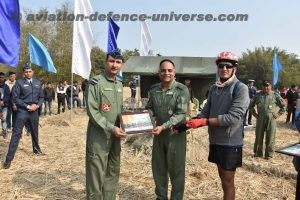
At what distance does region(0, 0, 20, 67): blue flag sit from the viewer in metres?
6.33

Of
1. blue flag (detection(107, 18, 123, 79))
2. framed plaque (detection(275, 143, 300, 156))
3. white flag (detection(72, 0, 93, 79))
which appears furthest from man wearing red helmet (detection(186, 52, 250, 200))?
blue flag (detection(107, 18, 123, 79))

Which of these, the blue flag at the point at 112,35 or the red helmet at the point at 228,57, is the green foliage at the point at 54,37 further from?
the red helmet at the point at 228,57

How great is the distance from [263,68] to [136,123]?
4940 centimetres

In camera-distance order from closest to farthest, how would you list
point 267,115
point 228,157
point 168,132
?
point 228,157, point 168,132, point 267,115

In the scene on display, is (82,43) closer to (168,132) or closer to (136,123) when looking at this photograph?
(168,132)

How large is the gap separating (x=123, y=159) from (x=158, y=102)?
118 inches

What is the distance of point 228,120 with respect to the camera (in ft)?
12.9

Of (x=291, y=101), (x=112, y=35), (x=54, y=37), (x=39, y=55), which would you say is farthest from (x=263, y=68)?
(x=39, y=55)

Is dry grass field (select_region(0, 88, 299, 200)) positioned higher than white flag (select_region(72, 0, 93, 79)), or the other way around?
white flag (select_region(72, 0, 93, 79))

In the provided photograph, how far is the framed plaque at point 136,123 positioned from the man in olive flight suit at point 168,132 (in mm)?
Answer: 178

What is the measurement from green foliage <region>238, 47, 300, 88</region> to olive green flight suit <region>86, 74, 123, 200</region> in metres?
45.5

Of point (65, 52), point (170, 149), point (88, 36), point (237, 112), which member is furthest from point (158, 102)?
point (65, 52)

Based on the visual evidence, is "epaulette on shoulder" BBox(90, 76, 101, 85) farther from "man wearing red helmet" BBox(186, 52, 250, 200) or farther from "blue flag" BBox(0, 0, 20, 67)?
"blue flag" BBox(0, 0, 20, 67)

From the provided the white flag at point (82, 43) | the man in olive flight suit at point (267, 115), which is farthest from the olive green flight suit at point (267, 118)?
the white flag at point (82, 43)
